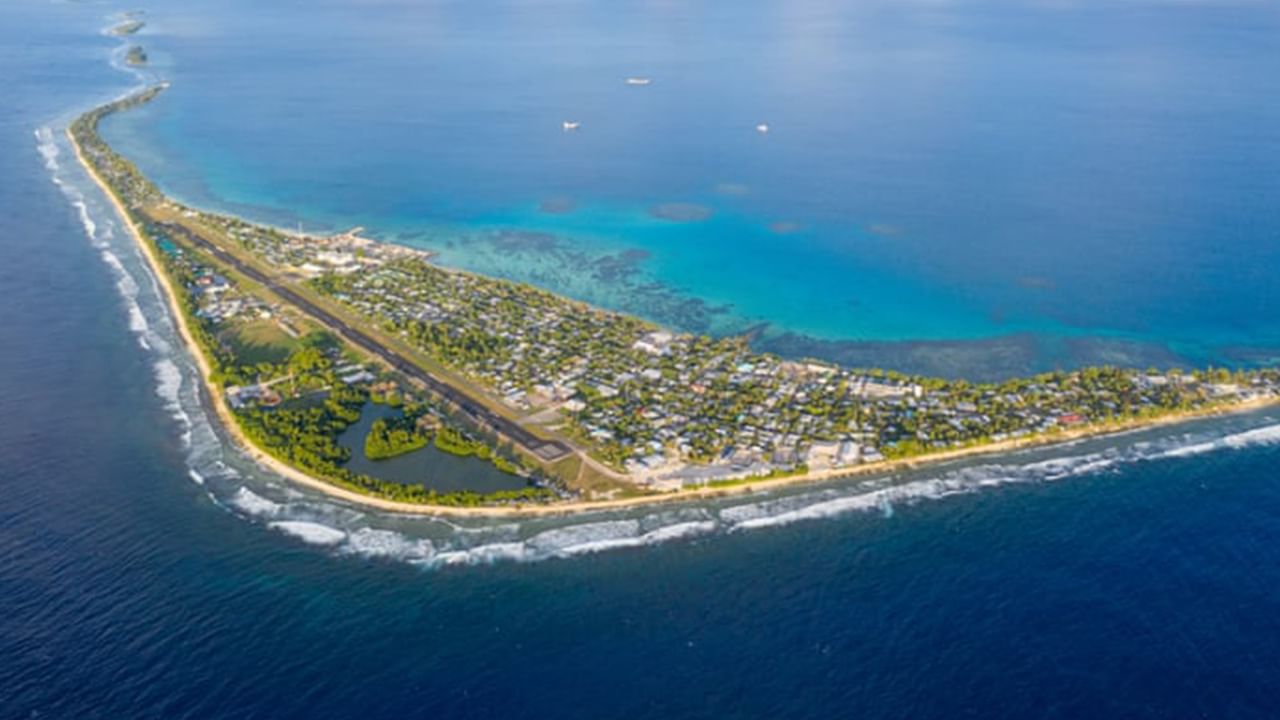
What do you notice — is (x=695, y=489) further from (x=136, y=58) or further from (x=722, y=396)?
(x=136, y=58)

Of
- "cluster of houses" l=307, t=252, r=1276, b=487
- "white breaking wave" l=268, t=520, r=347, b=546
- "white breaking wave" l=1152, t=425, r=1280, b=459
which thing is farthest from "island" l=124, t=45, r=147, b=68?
"white breaking wave" l=1152, t=425, r=1280, b=459

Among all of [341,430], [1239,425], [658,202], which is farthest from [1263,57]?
[341,430]

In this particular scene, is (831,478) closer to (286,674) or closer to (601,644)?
(601,644)

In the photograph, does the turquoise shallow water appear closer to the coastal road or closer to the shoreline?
the shoreline

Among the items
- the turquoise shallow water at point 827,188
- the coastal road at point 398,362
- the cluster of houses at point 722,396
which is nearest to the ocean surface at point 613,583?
the cluster of houses at point 722,396

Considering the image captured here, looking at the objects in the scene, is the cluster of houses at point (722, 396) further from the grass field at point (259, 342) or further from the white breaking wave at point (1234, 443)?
the grass field at point (259, 342)
